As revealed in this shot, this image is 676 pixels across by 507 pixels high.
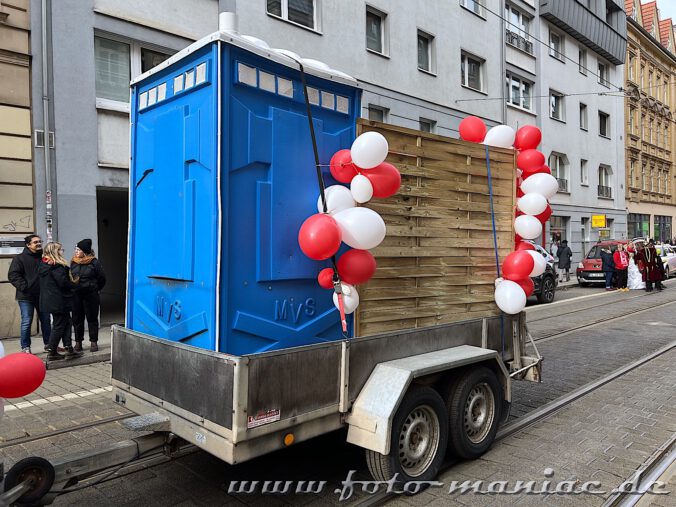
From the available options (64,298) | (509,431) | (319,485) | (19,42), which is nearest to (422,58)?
(19,42)

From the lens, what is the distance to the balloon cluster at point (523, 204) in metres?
4.80

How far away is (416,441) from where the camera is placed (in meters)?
3.79

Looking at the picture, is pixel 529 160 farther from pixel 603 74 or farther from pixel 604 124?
pixel 603 74

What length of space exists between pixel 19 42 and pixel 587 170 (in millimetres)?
26232

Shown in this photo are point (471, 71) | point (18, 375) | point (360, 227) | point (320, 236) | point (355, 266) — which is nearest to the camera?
point (18, 375)

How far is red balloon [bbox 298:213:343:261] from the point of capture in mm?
3254

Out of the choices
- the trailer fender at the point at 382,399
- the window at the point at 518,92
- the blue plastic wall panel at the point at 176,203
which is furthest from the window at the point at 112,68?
the window at the point at 518,92

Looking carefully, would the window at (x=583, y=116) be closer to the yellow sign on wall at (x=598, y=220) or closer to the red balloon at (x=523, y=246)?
the yellow sign on wall at (x=598, y=220)

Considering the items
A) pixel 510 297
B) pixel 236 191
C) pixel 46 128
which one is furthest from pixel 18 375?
pixel 46 128

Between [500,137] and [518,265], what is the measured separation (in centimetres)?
125

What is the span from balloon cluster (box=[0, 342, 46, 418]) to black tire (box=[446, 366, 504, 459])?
2.78 m

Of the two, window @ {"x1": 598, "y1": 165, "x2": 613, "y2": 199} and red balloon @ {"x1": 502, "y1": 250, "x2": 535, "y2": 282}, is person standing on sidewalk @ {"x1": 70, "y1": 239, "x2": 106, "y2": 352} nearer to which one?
red balloon @ {"x1": 502, "y1": 250, "x2": 535, "y2": 282}

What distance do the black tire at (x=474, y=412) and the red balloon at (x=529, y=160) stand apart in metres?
2.13

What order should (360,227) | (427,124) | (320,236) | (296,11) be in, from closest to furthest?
(320,236)
(360,227)
(296,11)
(427,124)
